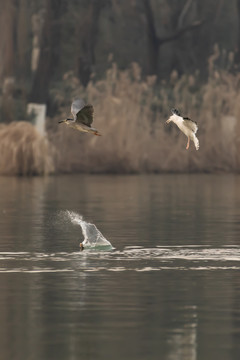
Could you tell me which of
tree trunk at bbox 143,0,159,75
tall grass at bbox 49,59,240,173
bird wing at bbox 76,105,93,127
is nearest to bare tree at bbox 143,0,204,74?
tree trunk at bbox 143,0,159,75

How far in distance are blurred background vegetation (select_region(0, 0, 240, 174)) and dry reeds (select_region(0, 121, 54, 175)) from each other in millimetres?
67

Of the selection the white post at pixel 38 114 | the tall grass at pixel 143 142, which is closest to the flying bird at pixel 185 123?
the tall grass at pixel 143 142

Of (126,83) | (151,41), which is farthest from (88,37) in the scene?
(126,83)

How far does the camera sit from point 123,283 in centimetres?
1430

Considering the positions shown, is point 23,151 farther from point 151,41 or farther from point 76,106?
point 76,106

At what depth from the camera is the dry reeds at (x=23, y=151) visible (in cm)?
3934

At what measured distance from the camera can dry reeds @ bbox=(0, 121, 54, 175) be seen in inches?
1549

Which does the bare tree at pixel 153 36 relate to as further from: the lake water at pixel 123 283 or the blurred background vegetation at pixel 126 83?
the lake water at pixel 123 283

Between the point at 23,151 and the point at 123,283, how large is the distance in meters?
25.4

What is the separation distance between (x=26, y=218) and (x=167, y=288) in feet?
34.6

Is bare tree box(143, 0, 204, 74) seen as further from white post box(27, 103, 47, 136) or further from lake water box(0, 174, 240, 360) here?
lake water box(0, 174, 240, 360)

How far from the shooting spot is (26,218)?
2427 cm

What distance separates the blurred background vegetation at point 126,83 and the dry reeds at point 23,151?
0.22ft

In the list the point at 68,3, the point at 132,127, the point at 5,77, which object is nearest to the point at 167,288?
the point at 132,127
